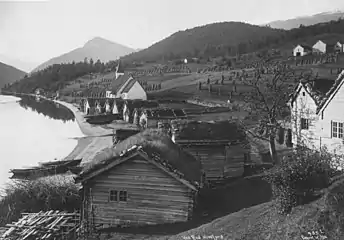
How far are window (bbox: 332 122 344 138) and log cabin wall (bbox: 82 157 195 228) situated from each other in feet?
40.6

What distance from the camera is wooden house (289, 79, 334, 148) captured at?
2454 cm

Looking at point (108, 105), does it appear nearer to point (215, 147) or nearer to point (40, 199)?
point (215, 147)

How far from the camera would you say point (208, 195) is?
18266 millimetres

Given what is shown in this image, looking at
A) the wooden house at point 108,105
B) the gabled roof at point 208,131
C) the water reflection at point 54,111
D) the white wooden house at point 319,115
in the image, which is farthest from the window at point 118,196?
the water reflection at point 54,111

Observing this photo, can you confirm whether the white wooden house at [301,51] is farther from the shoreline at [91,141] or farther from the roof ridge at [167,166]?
the roof ridge at [167,166]

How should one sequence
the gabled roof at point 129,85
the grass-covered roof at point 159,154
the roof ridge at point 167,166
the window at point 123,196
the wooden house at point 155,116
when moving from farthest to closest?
1. the gabled roof at point 129,85
2. the wooden house at point 155,116
3. the window at point 123,196
4. the grass-covered roof at point 159,154
5. the roof ridge at point 167,166

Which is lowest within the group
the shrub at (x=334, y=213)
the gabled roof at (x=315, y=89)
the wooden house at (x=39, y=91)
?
the shrub at (x=334, y=213)

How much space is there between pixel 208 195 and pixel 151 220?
186 inches

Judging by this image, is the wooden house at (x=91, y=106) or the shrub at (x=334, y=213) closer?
the shrub at (x=334, y=213)

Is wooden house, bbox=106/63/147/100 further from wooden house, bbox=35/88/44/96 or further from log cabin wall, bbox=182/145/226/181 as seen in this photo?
wooden house, bbox=35/88/44/96

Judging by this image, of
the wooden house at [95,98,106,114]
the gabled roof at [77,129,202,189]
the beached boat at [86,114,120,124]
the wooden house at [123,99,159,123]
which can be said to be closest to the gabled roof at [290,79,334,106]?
the gabled roof at [77,129,202,189]

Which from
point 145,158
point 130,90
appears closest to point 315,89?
point 145,158

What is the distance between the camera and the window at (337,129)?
22.4 metres

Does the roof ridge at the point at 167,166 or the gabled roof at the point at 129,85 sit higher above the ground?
the gabled roof at the point at 129,85
